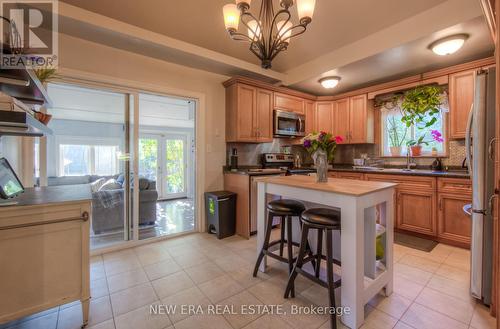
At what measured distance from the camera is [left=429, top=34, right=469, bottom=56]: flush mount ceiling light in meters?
2.37

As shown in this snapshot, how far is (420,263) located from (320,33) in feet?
9.68

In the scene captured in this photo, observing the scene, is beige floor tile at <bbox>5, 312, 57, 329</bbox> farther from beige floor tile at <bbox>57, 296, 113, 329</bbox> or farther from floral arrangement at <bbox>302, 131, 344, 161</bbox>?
floral arrangement at <bbox>302, 131, 344, 161</bbox>

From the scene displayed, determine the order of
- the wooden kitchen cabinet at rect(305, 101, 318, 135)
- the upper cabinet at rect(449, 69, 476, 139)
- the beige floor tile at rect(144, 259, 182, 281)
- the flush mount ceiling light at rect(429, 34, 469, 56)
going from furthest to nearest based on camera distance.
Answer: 1. the wooden kitchen cabinet at rect(305, 101, 318, 135)
2. the upper cabinet at rect(449, 69, 476, 139)
3. the flush mount ceiling light at rect(429, 34, 469, 56)
4. the beige floor tile at rect(144, 259, 182, 281)

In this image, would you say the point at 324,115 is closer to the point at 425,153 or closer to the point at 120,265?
the point at 425,153

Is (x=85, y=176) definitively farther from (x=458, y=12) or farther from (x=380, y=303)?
(x=458, y=12)

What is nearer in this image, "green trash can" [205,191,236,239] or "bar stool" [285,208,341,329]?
"bar stool" [285,208,341,329]

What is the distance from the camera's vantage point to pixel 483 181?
5.52 feet

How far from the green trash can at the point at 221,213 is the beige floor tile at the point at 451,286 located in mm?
2329

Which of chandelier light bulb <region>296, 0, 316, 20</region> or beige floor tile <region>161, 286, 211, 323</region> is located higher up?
chandelier light bulb <region>296, 0, 316, 20</region>

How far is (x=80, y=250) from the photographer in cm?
149

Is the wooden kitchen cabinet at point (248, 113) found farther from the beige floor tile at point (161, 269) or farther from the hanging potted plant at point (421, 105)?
the hanging potted plant at point (421, 105)

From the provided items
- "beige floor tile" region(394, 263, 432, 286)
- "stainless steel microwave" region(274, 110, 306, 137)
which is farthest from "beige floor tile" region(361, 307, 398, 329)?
"stainless steel microwave" region(274, 110, 306, 137)

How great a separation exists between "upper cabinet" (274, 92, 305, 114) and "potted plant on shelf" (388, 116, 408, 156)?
1632 mm

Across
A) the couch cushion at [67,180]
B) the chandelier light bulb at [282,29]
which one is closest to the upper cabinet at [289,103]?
the chandelier light bulb at [282,29]
